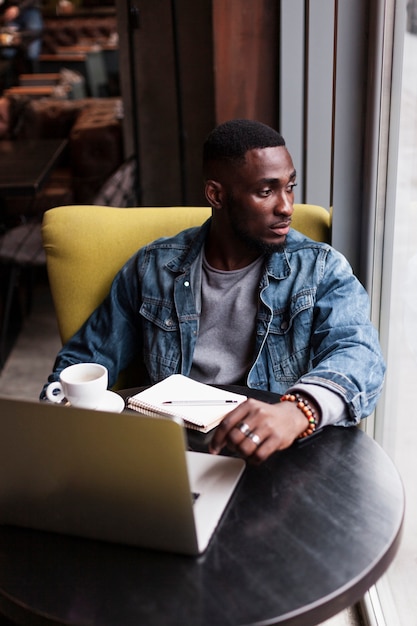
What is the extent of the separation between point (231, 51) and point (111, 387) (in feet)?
4.22

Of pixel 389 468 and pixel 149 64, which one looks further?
pixel 149 64

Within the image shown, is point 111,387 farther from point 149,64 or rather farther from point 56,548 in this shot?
point 149,64

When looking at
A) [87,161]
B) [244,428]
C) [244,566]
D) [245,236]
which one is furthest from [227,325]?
[87,161]

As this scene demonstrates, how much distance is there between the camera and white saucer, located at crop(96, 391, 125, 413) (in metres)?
1.37

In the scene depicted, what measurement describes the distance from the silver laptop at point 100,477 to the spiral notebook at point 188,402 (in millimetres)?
270

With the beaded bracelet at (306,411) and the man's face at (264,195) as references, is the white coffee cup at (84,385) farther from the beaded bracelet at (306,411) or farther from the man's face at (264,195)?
the man's face at (264,195)

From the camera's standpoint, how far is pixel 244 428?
1215 mm

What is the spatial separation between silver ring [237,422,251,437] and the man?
32cm

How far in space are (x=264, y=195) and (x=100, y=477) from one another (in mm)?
850

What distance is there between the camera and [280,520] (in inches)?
44.7

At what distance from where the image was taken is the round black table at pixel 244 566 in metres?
0.97

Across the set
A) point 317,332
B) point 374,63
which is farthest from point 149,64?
point 317,332

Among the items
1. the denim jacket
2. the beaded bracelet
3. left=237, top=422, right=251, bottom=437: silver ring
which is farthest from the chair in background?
left=237, top=422, right=251, bottom=437: silver ring

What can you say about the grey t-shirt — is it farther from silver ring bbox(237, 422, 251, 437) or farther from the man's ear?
silver ring bbox(237, 422, 251, 437)
